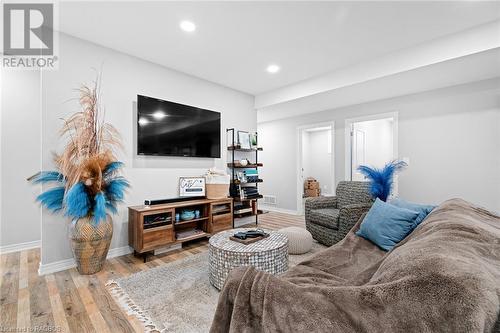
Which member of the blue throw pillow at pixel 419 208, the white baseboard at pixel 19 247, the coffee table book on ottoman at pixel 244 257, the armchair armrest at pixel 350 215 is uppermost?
the blue throw pillow at pixel 419 208

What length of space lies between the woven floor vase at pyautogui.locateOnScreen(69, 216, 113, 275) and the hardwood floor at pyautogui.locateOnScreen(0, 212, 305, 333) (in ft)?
0.35

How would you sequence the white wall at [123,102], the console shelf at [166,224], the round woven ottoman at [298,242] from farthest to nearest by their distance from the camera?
the round woven ottoman at [298,242] → the console shelf at [166,224] → the white wall at [123,102]

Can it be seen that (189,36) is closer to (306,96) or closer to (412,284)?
(306,96)

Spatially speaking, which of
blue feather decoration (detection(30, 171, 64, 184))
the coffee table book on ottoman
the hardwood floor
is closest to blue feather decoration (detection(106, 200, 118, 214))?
blue feather decoration (detection(30, 171, 64, 184))

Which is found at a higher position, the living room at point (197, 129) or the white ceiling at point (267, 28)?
the white ceiling at point (267, 28)

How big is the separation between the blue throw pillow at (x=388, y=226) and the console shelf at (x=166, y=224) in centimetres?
204

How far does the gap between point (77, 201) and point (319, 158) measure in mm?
7111

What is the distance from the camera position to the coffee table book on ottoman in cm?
193

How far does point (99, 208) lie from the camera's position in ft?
7.55

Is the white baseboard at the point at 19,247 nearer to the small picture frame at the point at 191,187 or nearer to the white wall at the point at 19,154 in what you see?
the white wall at the point at 19,154

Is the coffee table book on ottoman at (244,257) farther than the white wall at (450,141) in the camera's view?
No

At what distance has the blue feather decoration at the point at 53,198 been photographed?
2.32 m

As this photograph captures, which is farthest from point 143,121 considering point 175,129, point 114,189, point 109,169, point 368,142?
point 368,142

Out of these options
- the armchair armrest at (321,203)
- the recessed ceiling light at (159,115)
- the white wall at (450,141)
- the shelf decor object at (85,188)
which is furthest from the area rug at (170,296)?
the white wall at (450,141)
